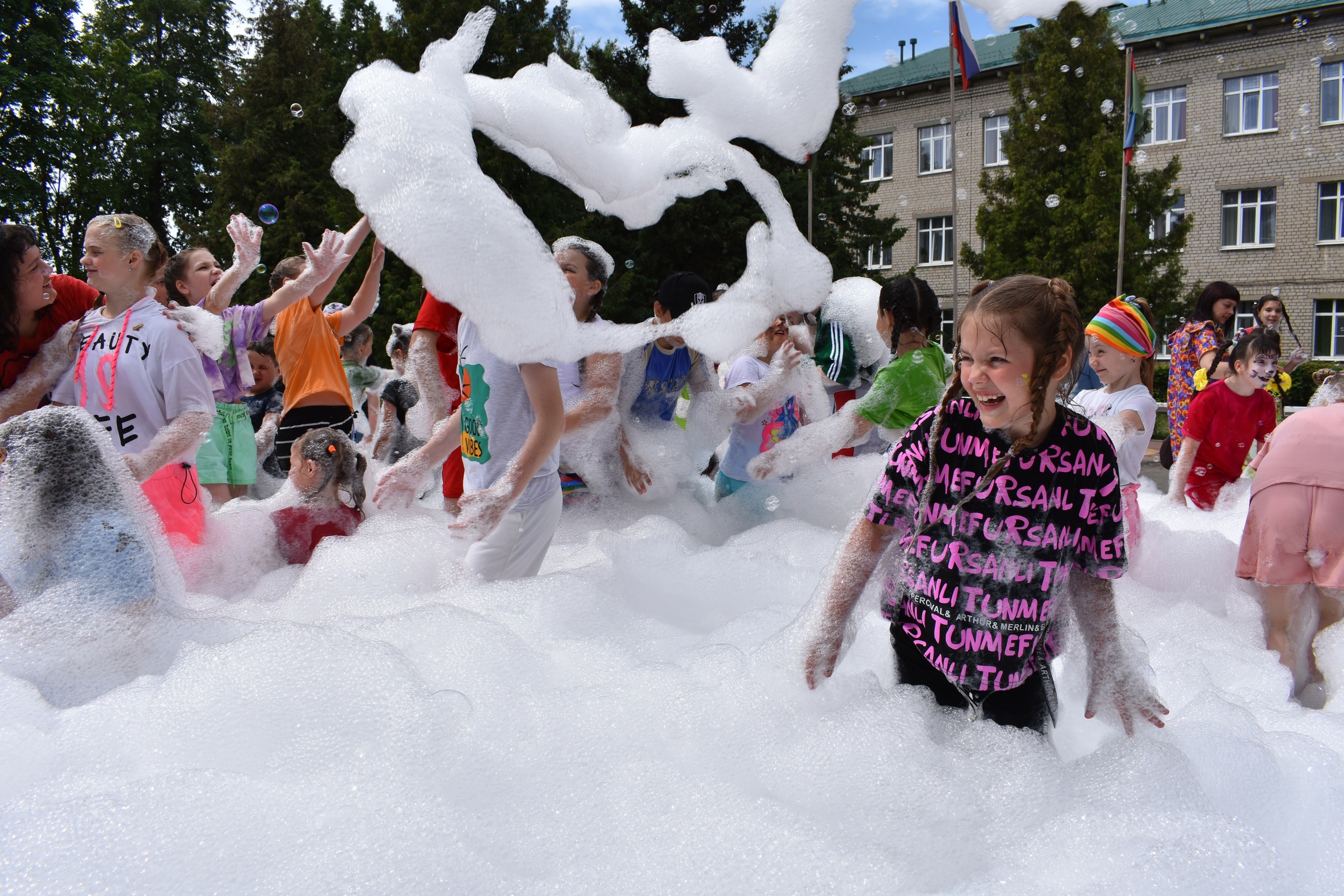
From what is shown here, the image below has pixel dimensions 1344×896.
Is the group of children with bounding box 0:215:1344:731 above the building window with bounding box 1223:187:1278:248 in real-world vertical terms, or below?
below

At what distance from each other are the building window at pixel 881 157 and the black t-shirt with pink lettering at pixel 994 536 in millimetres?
28773

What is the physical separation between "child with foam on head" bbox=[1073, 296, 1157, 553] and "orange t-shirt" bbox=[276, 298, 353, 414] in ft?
11.5

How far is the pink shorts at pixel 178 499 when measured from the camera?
9.74 feet

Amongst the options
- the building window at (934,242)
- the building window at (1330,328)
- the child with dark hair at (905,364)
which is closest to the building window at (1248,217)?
the building window at (1330,328)

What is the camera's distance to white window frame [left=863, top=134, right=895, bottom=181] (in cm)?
2938

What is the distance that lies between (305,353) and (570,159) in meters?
1.94

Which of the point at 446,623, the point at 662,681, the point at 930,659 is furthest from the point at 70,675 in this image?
the point at 930,659

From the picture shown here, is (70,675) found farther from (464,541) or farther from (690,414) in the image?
(690,414)

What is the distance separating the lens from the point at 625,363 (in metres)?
4.00

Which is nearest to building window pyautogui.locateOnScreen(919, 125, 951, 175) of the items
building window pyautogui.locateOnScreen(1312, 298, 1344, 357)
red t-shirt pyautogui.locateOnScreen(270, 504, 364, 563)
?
building window pyautogui.locateOnScreen(1312, 298, 1344, 357)

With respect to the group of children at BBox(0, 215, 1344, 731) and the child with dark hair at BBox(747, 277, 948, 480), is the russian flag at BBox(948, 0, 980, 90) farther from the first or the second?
the child with dark hair at BBox(747, 277, 948, 480)

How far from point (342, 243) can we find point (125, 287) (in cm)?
128

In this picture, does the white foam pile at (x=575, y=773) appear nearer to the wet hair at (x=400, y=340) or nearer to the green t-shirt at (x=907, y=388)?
the green t-shirt at (x=907, y=388)

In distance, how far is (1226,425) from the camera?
4.47m
